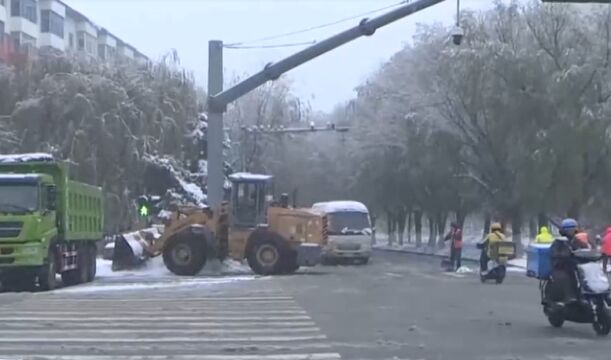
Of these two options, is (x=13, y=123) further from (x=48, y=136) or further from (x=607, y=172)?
(x=607, y=172)

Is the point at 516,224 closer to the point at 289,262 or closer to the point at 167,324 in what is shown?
the point at 289,262

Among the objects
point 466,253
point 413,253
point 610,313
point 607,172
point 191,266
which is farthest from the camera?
point 413,253

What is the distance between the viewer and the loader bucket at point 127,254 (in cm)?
4269

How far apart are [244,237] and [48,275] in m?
9.17

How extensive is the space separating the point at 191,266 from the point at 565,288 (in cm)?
2254

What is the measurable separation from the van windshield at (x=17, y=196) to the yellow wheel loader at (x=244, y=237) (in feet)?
27.1

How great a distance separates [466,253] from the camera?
70.1 m

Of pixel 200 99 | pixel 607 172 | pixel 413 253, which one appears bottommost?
pixel 413 253

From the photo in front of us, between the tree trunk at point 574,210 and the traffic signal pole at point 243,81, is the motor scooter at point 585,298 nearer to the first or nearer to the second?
the traffic signal pole at point 243,81

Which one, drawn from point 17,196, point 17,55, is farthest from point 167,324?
point 17,55

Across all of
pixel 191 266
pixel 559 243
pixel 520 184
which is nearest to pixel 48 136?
pixel 191 266

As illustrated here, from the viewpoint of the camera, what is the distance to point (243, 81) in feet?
119

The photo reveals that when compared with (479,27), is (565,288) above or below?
below

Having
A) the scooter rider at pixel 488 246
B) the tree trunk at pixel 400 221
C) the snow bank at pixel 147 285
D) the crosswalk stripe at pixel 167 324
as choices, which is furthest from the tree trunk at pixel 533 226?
the crosswalk stripe at pixel 167 324
